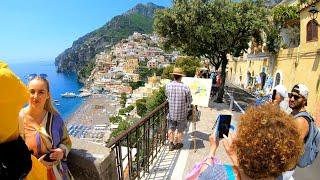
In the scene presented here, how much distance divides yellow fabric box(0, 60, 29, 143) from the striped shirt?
A: 18.7ft

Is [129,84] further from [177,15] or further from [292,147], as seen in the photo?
[292,147]

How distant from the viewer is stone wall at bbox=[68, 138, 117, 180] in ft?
11.7

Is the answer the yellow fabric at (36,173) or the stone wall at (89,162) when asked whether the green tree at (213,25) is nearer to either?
the stone wall at (89,162)

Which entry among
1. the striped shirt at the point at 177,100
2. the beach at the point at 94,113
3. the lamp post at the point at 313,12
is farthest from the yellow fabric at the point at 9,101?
the beach at the point at 94,113

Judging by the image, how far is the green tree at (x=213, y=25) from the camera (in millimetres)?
17125

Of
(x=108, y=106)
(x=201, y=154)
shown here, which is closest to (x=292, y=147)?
(x=201, y=154)

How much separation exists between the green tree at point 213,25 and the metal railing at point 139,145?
9.82 meters

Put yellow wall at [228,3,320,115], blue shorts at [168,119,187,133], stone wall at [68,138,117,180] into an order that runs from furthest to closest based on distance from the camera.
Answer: yellow wall at [228,3,320,115], blue shorts at [168,119,187,133], stone wall at [68,138,117,180]

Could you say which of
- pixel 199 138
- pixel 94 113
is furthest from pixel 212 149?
pixel 94 113

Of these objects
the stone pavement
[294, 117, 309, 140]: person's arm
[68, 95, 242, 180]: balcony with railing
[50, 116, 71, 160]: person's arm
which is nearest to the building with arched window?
[68, 95, 242, 180]: balcony with railing

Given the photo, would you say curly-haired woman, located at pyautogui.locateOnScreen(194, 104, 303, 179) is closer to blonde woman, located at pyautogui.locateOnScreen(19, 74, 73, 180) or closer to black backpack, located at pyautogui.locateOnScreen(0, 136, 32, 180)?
black backpack, located at pyautogui.locateOnScreen(0, 136, 32, 180)

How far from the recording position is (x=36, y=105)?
3.06 metres

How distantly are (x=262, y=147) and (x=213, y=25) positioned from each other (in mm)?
15550

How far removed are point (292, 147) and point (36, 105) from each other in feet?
6.90
